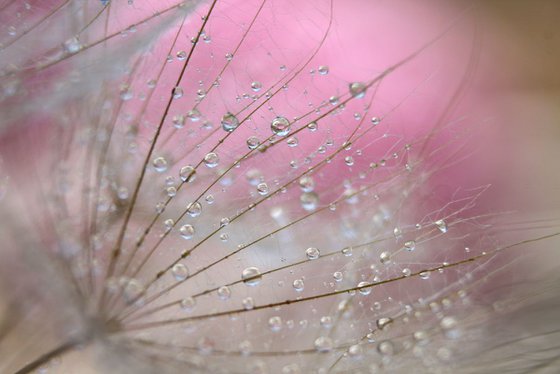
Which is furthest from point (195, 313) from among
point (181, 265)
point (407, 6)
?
point (407, 6)

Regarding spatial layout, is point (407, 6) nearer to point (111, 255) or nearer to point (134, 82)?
point (134, 82)

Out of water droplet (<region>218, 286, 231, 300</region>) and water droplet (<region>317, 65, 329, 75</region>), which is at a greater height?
water droplet (<region>317, 65, 329, 75</region>)

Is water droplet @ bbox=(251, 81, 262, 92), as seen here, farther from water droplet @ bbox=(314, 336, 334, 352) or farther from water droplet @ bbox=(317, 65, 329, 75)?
water droplet @ bbox=(314, 336, 334, 352)

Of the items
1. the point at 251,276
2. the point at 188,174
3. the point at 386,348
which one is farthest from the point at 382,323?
the point at 188,174

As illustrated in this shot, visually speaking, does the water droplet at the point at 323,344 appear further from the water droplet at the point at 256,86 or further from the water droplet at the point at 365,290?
the water droplet at the point at 256,86

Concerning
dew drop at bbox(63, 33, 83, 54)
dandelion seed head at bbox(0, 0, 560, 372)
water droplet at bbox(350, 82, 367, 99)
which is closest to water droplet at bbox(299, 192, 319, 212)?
dandelion seed head at bbox(0, 0, 560, 372)

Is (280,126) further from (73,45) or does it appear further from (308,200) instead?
(73,45)
